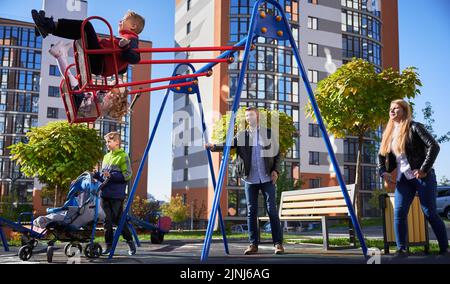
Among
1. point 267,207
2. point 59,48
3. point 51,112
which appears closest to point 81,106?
point 59,48

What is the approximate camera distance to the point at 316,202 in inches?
210

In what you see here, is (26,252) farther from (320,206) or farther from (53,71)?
(53,71)

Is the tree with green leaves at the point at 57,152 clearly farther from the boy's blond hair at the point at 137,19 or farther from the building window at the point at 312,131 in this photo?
the building window at the point at 312,131

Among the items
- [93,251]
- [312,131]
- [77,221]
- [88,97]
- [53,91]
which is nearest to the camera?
[88,97]

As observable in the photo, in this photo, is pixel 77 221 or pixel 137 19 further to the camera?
pixel 77 221

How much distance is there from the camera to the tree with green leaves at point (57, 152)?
37.1 feet

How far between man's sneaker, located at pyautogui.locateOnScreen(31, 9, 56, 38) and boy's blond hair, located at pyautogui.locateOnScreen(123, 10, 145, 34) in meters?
0.61

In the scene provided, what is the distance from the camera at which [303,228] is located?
23250mm

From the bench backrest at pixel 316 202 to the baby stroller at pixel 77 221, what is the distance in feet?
7.95

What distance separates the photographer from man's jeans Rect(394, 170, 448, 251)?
11.0ft

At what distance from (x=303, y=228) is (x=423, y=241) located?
767 inches

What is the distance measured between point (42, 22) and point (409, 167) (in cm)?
271

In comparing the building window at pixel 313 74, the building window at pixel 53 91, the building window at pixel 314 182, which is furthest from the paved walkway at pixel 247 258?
the building window at pixel 53 91
